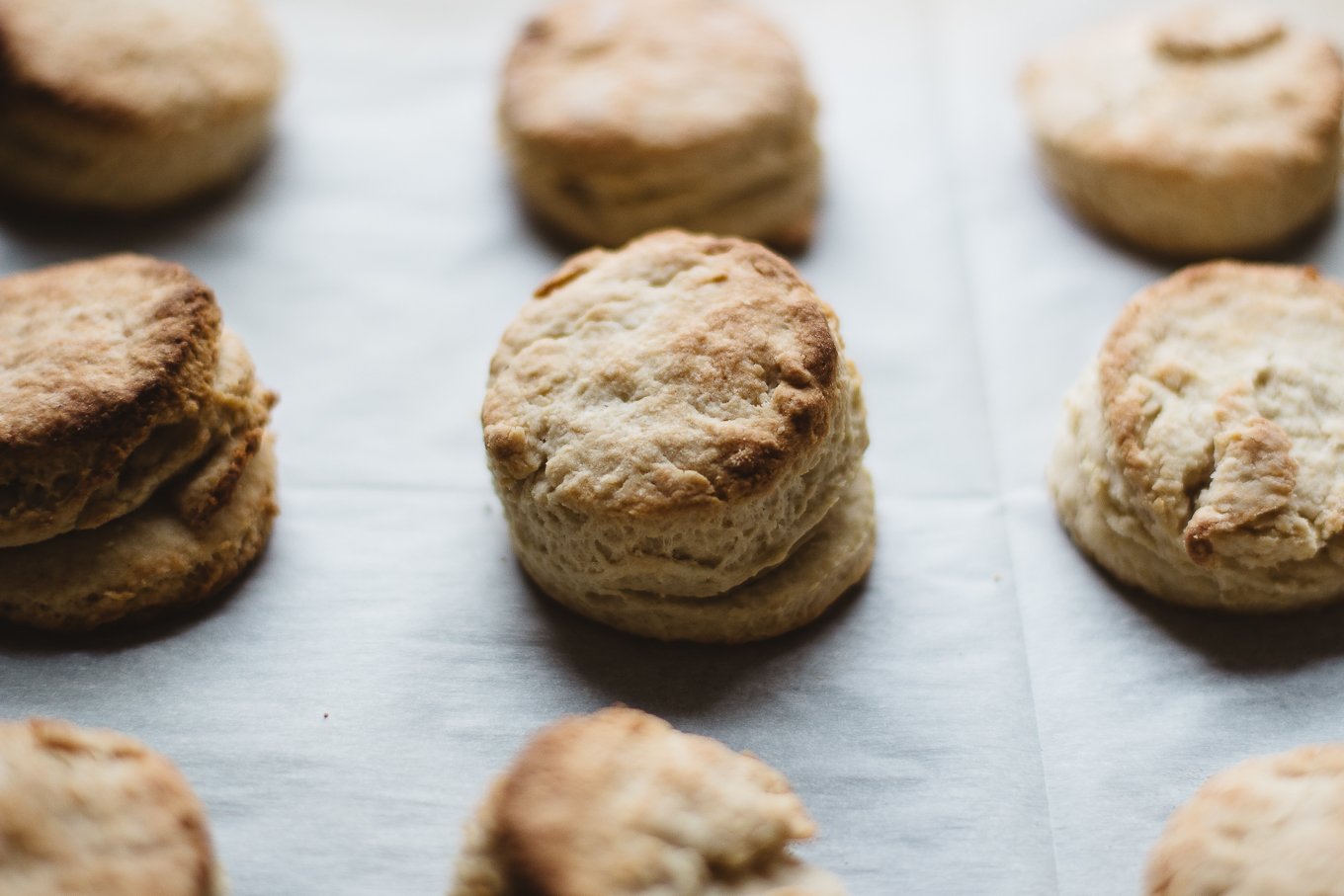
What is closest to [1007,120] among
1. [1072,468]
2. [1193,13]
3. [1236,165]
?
[1193,13]

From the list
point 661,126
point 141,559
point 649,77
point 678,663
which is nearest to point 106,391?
point 141,559

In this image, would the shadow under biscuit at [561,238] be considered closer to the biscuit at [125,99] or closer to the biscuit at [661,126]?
the biscuit at [661,126]

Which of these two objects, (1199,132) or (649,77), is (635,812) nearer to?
(649,77)

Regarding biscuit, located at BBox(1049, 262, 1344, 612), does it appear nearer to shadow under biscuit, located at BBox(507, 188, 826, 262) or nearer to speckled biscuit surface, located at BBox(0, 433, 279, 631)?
shadow under biscuit, located at BBox(507, 188, 826, 262)

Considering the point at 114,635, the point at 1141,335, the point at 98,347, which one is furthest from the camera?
the point at 1141,335

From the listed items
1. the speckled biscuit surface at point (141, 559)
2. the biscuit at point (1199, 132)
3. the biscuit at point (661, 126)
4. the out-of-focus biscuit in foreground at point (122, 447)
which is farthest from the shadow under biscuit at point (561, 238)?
the speckled biscuit surface at point (141, 559)

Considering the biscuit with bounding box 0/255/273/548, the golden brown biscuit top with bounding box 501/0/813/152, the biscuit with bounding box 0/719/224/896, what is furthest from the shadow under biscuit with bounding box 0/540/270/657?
the golden brown biscuit top with bounding box 501/0/813/152

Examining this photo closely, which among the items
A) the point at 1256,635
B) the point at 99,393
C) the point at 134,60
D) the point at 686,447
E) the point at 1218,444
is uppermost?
the point at 134,60
